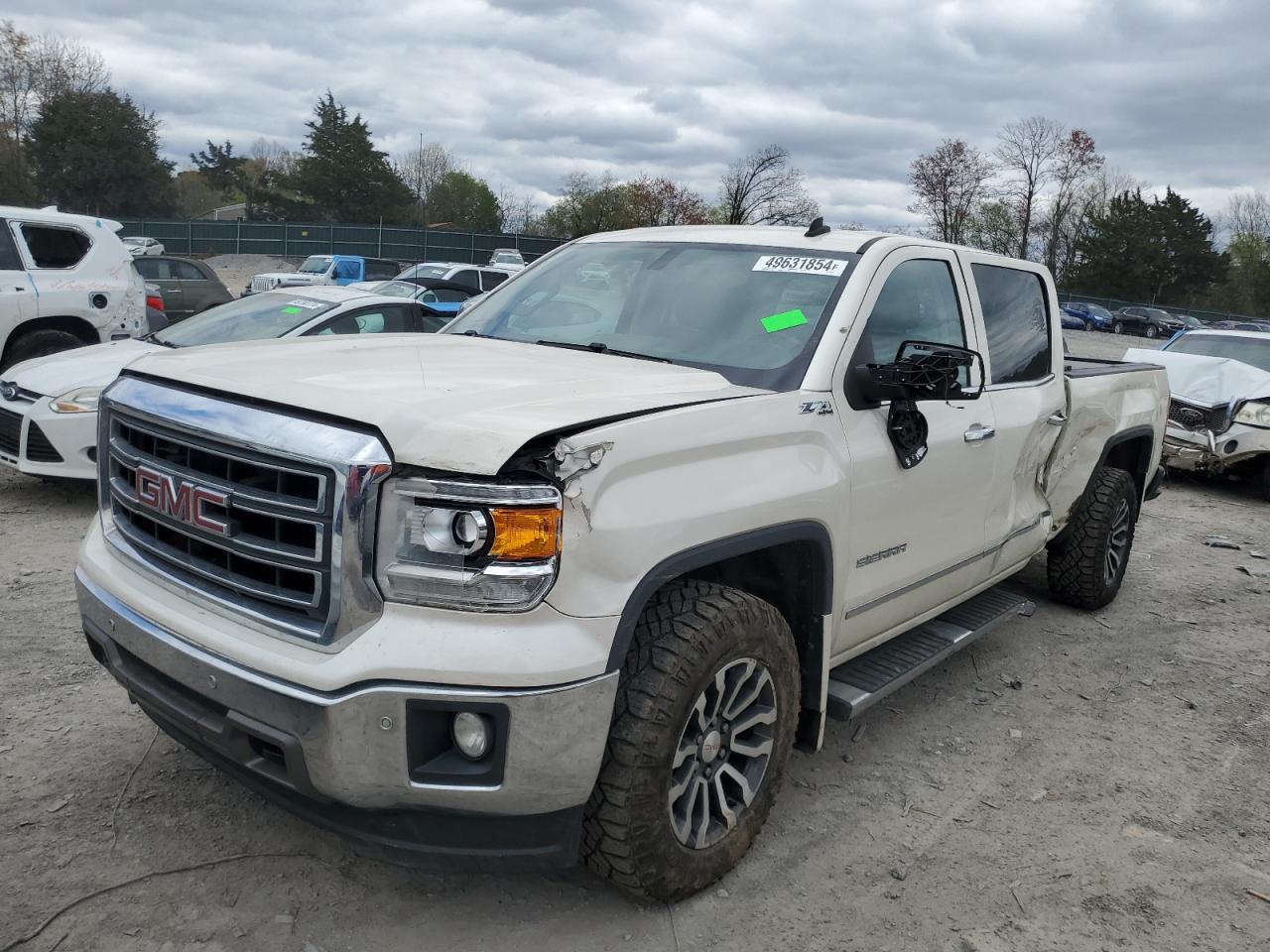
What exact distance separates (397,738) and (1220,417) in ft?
33.2

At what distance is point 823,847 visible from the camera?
3.28 metres

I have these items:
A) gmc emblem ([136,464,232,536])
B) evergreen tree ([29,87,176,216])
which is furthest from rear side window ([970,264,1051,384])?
evergreen tree ([29,87,176,216])

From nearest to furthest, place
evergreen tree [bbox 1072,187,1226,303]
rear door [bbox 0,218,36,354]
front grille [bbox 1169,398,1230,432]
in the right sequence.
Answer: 1. rear door [bbox 0,218,36,354]
2. front grille [bbox 1169,398,1230,432]
3. evergreen tree [bbox 1072,187,1226,303]

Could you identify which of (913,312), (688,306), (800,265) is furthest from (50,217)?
(913,312)

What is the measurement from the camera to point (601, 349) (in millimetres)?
3590

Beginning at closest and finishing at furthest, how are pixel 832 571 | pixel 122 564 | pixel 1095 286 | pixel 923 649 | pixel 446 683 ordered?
pixel 446 683
pixel 122 564
pixel 832 571
pixel 923 649
pixel 1095 286

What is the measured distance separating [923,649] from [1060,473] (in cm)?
154

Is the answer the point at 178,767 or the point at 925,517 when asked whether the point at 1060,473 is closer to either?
the point at 925,517

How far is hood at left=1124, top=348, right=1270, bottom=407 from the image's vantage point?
10078 mm

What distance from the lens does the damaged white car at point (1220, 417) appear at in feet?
32.6

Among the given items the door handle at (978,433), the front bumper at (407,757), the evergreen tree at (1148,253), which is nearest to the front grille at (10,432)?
the front bumper at (407,757)

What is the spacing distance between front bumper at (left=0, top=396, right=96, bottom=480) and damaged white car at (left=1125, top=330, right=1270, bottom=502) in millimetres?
9577

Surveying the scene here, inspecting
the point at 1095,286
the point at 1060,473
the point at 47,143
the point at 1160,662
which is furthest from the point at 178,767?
the point at 1095,286

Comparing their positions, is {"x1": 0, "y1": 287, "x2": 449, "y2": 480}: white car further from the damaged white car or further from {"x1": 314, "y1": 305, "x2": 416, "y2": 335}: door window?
the damaged white car
